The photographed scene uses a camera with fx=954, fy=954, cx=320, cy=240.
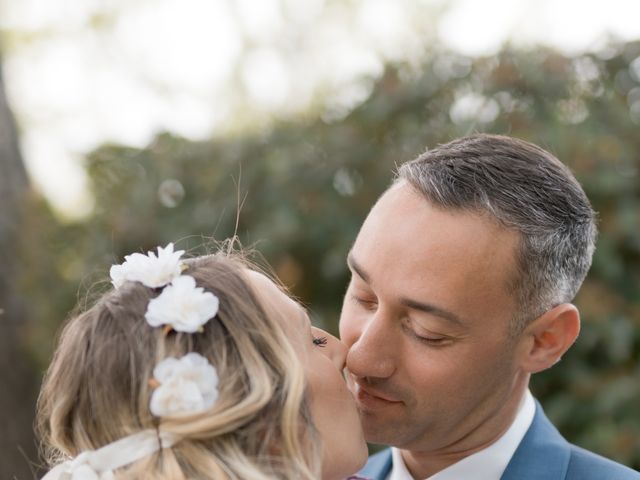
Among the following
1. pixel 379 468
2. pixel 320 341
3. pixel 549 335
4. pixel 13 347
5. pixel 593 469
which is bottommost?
pixel 13 347

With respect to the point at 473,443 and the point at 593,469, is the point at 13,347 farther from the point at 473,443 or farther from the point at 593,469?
the point at 593,469

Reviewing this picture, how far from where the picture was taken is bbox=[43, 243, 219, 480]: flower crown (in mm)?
2469

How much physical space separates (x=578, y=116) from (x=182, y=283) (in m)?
4.24

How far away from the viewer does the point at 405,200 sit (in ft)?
10.2

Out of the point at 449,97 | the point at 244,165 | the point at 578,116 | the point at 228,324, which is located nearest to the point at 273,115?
the point at 244,165

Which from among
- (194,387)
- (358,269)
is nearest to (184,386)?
(194,387)

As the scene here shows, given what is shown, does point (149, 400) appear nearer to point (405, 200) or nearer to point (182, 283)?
point (182, 283)

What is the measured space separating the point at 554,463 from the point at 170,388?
1305 millimetres

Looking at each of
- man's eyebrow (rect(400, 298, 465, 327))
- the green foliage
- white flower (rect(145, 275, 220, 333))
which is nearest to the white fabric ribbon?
white flower (rect(145, 275, 220, 333))

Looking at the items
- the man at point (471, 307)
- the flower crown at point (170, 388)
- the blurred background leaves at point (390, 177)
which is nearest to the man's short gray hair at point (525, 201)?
the man at point (471, 307)

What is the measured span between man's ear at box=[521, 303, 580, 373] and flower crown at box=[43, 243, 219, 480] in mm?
1079

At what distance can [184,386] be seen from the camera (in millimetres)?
2477

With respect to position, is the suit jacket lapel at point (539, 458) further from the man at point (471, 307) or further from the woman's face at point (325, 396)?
the woman's face at point (325, 396)

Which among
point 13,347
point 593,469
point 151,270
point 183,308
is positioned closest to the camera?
point 183,308
